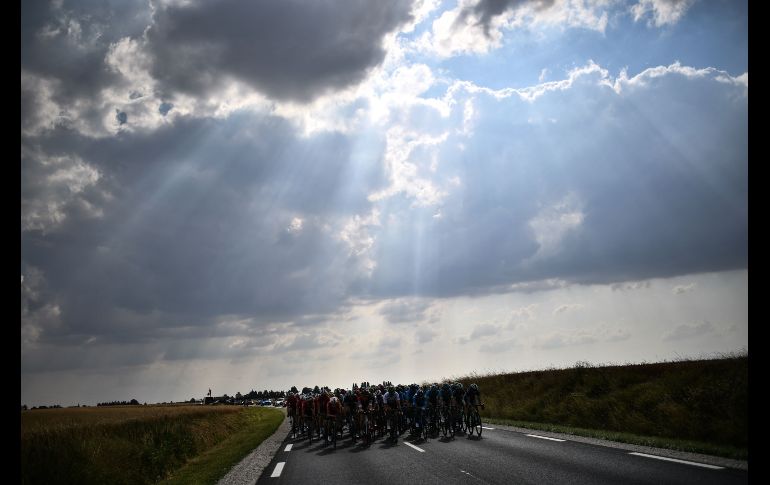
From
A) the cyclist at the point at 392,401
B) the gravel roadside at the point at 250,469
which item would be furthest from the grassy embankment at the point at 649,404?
the gravel roadside at the point at 250,469

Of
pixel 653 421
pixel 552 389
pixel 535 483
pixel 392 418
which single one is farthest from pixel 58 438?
pixel 552 389

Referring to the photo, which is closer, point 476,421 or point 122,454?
point 122,454

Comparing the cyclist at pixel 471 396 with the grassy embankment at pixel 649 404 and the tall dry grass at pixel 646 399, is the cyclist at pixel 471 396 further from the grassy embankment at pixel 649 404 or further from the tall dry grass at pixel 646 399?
the tall dry grass at pixel 646 399

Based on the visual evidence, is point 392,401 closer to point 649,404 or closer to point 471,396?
point 471,396

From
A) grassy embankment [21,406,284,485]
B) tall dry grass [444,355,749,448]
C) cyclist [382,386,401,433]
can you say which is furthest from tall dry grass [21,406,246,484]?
tall dry grass [444,355,749,448]

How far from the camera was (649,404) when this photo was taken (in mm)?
19703

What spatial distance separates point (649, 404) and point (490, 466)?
11121mm

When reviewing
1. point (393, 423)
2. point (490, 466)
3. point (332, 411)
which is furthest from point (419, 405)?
point (490, 466)

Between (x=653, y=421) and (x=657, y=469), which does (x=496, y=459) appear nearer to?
(x=657, y=469)

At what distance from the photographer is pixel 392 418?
20.9 metres

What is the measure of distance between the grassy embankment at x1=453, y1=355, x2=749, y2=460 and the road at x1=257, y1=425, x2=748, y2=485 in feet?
7.99
